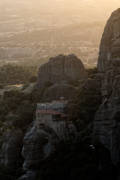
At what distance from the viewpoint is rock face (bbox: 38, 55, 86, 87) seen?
5431cm

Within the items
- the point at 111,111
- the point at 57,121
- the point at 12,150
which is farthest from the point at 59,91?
the point at 111,111

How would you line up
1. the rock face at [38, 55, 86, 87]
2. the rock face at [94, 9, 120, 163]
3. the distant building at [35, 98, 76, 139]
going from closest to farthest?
the rock face at [94, 9, 120, 163] → the distant building at [35, 98, 76, 139] → the rock face at [38, 55, 86, 87]

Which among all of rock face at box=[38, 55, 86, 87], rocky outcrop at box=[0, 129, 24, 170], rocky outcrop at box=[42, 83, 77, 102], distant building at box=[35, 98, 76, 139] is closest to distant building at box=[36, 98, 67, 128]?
distant building at box=[35, 98, 76, 139]

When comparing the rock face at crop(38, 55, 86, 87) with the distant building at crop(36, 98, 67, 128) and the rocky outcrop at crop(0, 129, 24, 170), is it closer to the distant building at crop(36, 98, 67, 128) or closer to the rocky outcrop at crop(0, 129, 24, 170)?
the rocky outcrop at crop(0, 129, 24, 170)

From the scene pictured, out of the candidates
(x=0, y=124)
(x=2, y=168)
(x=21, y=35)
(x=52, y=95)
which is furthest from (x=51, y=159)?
(x=21, y=35)

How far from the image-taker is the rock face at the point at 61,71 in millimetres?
54312

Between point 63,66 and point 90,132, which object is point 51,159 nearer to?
point 90,132

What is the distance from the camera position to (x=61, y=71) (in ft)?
179

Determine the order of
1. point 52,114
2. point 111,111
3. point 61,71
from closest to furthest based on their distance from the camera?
point 111,111 → point 52,114 → point 61,71

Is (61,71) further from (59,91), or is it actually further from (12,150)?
(12,150)

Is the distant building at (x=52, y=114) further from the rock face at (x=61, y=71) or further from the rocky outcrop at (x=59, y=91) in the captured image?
the rock face at (x=61, y=71)

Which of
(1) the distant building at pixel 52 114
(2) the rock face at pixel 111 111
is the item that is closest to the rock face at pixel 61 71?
(1) the distant building at pixel 52 114

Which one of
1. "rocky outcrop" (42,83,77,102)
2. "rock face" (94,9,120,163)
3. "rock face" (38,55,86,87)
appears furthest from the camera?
"rock face" (38,55,86,87)

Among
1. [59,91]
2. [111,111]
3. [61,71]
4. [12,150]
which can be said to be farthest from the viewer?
[61,71]
